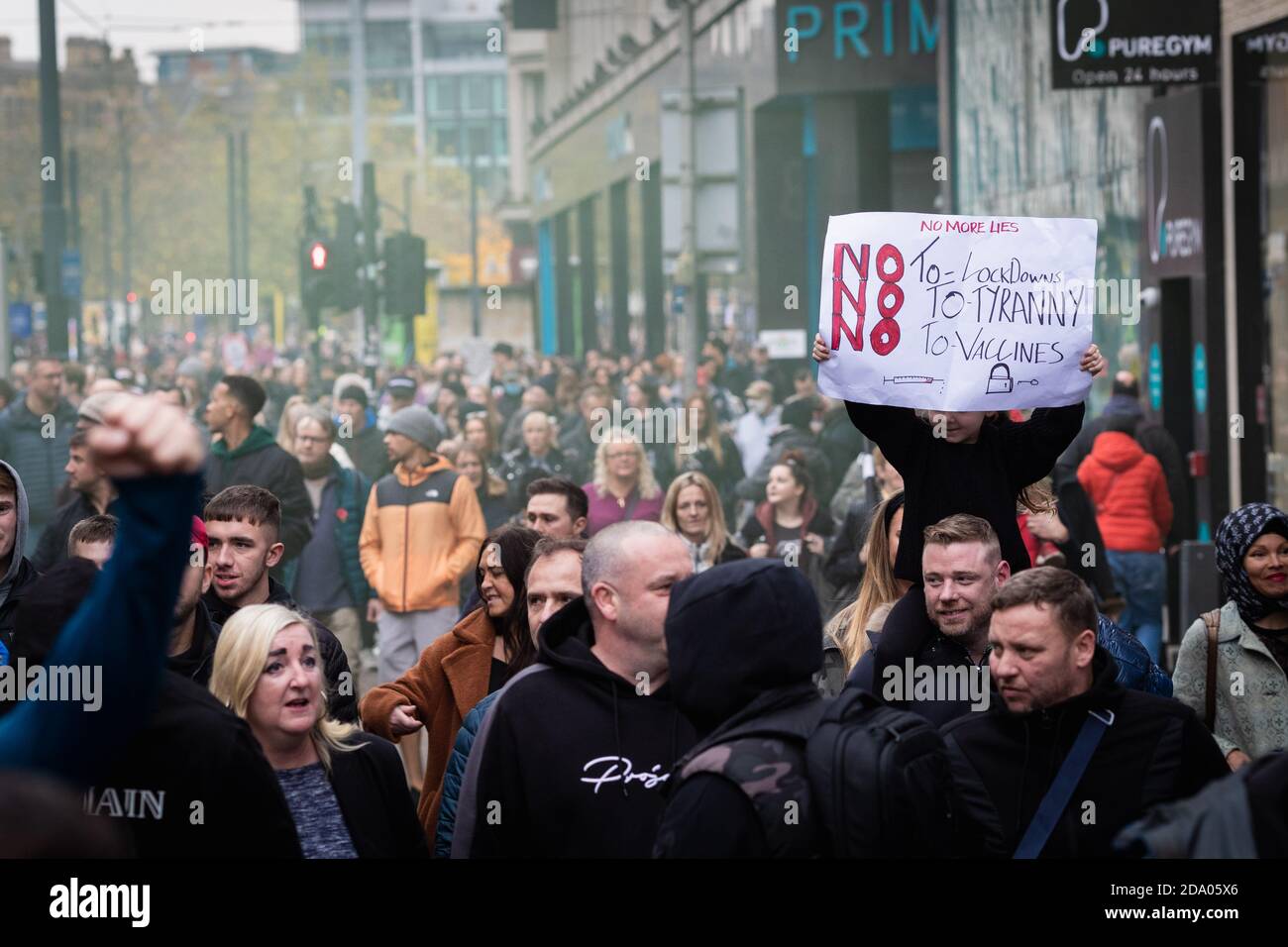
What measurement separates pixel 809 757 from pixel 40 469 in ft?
37.7

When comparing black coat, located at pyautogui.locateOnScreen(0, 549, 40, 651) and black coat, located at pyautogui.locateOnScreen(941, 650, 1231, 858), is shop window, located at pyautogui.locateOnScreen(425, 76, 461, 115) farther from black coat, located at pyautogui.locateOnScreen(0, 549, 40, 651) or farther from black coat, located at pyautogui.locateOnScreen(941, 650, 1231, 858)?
black coat, located at pyautogui.locateOnScreen(941, 650, 1231, 858)

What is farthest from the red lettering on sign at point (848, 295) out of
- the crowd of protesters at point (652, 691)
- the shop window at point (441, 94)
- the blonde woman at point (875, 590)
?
the shop window at point (441, 94)

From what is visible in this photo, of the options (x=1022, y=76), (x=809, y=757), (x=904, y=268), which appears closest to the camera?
(x=809, y=757)

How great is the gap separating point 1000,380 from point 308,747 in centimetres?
237

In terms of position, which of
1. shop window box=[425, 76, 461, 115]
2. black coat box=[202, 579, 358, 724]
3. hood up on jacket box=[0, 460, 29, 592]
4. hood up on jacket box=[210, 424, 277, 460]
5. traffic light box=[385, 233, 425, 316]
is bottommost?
black coat box=[202, 579, 358, 724]

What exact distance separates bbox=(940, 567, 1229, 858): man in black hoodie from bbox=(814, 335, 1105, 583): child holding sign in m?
1.11

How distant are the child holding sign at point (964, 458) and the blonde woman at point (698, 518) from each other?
13.5ft

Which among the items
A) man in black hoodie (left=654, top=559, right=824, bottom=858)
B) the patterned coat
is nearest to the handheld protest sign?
the patterned coat

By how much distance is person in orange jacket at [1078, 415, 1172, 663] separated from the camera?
41.3ft

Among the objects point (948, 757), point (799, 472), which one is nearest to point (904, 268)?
point (948, 757)

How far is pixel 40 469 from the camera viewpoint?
46.1ft

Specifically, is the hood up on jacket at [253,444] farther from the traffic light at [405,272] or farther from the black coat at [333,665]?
the traffic light at [405,272]

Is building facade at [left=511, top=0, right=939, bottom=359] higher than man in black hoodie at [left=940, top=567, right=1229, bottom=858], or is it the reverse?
building facade at [left=511, top=0, right=939, bottom=359]

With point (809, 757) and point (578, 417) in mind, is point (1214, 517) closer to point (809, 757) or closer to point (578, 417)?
point (578, 417)
